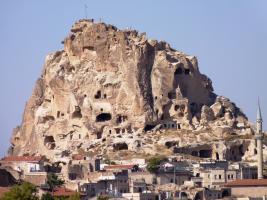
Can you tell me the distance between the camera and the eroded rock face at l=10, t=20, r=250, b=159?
5797 inches

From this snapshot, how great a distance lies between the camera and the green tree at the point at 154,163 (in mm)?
118938

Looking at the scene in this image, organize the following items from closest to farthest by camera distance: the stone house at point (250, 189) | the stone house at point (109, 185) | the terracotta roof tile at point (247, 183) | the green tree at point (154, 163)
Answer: the stone house at point (109, 185)
the stone house at point (250, 189)
the terracotta roof tile at point (247, 183)
the green tree at point (154, 163)

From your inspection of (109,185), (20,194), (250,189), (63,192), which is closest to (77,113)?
(109,185)

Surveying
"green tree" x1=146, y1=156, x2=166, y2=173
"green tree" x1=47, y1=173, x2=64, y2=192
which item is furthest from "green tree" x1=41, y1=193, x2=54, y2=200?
"green tree" x1=146, y1=156, x2=166, y2=173

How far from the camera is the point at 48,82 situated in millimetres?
156125

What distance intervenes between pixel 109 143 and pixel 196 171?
2241cm

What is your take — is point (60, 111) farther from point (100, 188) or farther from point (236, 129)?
point (100, 188)

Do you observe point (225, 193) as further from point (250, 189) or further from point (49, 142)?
point (49, 142)

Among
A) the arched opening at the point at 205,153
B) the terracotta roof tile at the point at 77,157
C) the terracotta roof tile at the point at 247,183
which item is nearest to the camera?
the terracotta roof tile at the point at 247,183

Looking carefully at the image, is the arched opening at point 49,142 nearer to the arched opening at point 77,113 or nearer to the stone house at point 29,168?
the arched opening at point 77,113

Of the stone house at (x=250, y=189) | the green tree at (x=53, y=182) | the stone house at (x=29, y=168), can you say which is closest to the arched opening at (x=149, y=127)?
the stone house at (x=29, y=168)

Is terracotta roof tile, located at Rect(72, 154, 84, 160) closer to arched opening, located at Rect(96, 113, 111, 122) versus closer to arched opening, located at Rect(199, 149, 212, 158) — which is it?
arched opening, located at Rect(96, 113, 111, 122)

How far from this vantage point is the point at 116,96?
148875 mm

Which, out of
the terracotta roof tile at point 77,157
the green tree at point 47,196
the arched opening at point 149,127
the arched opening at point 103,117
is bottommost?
the green tree at point 47,196
